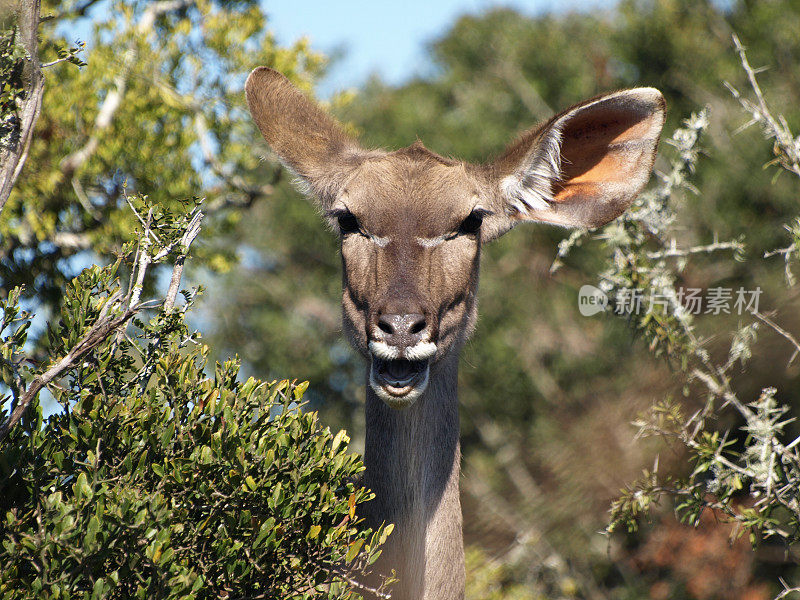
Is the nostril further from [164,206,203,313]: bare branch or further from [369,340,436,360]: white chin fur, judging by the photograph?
[164,206,203,313]: bare branch

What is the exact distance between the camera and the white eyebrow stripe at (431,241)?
511 centimetres

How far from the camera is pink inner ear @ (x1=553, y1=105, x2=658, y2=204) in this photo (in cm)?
552

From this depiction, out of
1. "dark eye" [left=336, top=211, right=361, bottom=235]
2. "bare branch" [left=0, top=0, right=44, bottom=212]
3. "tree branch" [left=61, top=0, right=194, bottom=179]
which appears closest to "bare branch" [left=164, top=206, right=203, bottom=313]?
"bare branch" [left=0, top=0, right=44, bottom=212]

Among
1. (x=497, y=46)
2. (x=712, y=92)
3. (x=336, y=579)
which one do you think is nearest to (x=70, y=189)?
(x=336, y=579)

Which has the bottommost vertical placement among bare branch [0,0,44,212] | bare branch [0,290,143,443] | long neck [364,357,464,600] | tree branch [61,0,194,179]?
long neck [364,357,464,600]

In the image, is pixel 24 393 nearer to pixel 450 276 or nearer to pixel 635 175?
pixel 450 276

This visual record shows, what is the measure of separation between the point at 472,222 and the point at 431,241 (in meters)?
0.39

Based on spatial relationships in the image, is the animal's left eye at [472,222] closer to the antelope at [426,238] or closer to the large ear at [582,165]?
the antelope at [426,238]

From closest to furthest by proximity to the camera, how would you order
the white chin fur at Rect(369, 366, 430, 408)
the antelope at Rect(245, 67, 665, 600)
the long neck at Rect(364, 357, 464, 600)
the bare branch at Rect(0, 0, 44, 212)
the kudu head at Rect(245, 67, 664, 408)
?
1. the bare branch at Rect(0, 0, 44, 212)
2. the white chin fur at Rect(369, 366, 430, 408)
3. the kudu head at Rect(245, 67, 664, 408)
4. the antelope at Rect(245, 67, 665, 600)
5. the long neck at Rect(364, 357, 464, 600)

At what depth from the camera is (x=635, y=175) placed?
571cm

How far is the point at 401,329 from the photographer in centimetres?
453

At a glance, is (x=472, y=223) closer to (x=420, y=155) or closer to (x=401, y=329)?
(x=420, y=155)

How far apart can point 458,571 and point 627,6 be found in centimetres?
1201

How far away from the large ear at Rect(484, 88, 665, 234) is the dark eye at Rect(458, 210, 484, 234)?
1.15ft
